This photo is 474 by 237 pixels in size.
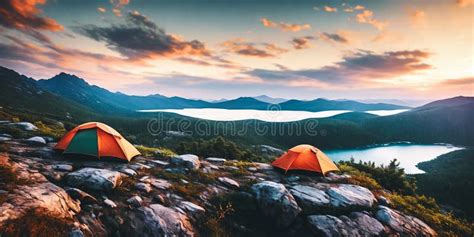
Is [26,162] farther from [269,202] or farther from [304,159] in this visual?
[304,159]

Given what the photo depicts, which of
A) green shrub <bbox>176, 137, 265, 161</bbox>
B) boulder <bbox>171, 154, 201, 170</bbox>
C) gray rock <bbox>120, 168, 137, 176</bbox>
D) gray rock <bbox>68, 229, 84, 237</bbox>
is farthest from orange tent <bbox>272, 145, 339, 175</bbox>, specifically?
gray rock <bbox>68, 229, 84, 237</bbox>

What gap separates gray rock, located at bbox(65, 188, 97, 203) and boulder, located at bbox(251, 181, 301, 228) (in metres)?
6.60

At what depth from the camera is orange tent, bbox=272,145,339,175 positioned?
1523 centimetres

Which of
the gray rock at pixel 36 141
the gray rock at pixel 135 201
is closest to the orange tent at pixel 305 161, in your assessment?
the gray rock at pixel 135 201

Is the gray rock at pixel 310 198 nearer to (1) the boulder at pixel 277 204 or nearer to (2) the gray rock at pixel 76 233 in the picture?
(1) the boulder at pixel 277 204

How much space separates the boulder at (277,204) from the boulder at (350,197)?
231 cm

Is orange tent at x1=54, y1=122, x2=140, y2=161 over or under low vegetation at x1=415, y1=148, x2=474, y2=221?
over

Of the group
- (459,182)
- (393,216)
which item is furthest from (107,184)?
(459,182)

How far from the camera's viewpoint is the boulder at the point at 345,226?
9.84 meters

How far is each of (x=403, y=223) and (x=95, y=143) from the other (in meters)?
15.7

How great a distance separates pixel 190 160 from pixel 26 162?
7.48 meters

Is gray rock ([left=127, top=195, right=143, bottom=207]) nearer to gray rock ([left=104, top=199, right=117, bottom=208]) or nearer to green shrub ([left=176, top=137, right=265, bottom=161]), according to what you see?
gray rock ([left=104, top=199, right=117, bottom=208])

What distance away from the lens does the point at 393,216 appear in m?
11.7

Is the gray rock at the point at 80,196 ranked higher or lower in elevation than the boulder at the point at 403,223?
higher
